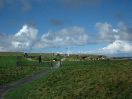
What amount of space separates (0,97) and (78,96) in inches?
344

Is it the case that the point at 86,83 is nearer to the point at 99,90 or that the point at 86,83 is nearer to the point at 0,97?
the point at 99,90

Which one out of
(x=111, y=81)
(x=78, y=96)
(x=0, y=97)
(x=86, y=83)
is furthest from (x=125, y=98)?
(x=0, y=97)

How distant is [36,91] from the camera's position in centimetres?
3891

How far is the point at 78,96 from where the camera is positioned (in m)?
33.1

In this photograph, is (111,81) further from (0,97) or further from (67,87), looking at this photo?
(0,97)

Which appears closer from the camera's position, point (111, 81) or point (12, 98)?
point (12, 98)

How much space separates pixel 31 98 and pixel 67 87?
5.97 meters

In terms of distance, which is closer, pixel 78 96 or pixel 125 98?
pixel 125 98

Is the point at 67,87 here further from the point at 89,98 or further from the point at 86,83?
the point at 89,98

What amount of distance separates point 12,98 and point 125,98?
11979 mm

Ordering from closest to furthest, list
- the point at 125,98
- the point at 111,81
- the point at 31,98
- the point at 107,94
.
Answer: the point at 125,98
the point at 107,94
the point at 31,98
the point at 111,81

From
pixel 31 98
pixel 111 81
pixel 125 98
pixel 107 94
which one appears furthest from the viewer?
pixel 111 81

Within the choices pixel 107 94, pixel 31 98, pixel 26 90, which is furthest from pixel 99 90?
pixel 26 90

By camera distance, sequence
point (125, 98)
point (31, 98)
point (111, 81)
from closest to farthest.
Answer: point (125, 98) → point (31, 98) → point (111, 81)
